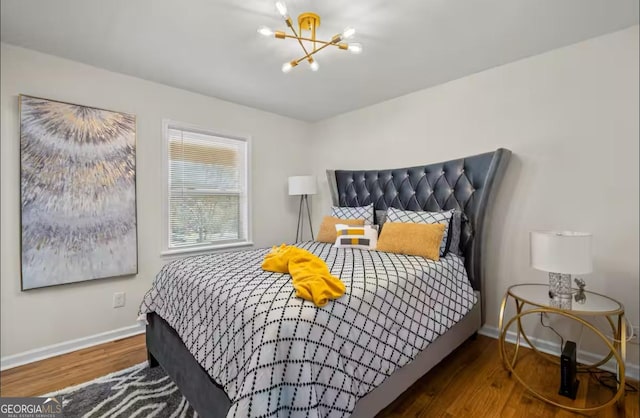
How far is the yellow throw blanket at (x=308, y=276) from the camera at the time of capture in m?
1.29

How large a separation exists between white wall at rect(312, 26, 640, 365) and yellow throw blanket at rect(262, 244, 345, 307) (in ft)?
6.13

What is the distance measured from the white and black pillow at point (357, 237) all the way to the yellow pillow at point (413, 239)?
0.46 ft

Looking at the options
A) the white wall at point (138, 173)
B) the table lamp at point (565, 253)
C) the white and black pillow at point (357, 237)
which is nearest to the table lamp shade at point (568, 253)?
the table lamp at point (565, 253)

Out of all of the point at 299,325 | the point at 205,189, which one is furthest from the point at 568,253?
the point at 205,189

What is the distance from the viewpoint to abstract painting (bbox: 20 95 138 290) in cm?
222

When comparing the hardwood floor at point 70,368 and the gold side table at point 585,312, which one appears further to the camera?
the hardwood floor at point 70,368

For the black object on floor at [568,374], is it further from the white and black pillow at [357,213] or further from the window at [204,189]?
the window at [204,189]

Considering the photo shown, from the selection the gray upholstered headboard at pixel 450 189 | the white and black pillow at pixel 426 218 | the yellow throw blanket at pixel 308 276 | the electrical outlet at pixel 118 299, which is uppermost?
the gray upholstered headboard at pixel 450 189

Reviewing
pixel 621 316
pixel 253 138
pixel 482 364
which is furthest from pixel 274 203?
pixel 621 316

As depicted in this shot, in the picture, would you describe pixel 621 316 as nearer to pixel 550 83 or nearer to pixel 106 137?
pixel 550 83

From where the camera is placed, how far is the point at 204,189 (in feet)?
10.8

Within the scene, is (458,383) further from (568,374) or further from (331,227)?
(331,227)

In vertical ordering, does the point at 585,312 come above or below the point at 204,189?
below

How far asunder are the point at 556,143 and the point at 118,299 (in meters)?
3.97
